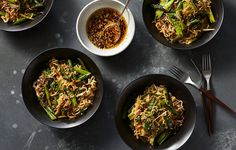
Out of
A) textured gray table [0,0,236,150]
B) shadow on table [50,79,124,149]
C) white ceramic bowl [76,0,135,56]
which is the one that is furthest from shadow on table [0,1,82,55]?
shadow on table [50,79,124,149]

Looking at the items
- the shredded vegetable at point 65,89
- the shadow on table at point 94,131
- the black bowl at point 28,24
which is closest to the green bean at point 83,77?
the shredded vegetable at point 65,89

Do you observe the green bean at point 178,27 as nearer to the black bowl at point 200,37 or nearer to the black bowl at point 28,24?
the black bowl at point 200,37

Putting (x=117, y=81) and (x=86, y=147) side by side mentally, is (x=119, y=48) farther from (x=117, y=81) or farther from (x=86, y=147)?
(x=86, y=147)

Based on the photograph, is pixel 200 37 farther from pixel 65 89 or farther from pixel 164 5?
pixel 65 89

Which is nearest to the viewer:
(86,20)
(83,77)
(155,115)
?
(155,115)

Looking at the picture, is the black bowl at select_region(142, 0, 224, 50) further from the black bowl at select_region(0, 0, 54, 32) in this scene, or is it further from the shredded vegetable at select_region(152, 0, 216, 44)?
the black bowl at select_region(0, 0, 54, 32)

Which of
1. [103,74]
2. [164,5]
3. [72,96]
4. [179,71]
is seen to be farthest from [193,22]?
[72,96]
